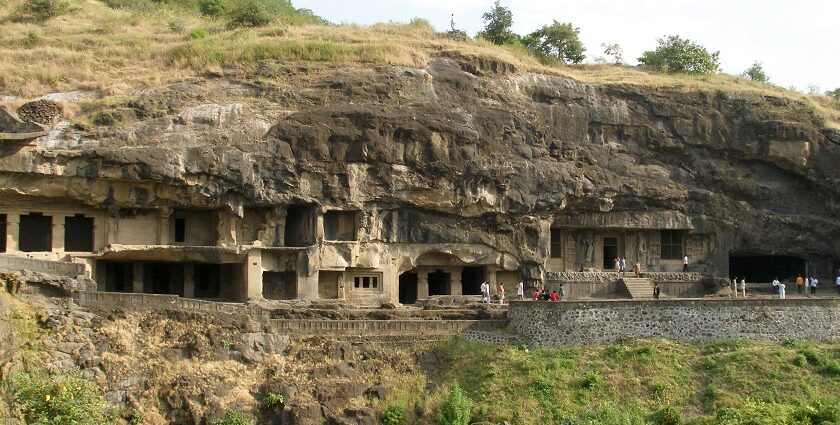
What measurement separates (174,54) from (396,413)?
17768 millimetres

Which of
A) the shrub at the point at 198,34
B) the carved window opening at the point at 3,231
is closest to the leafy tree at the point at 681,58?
the shrub at the point at 198,34

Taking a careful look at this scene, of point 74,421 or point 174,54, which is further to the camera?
point 174,54

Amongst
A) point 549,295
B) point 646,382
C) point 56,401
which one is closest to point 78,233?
point 56,401

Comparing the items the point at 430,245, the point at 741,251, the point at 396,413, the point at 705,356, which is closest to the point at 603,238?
the point at 741,251

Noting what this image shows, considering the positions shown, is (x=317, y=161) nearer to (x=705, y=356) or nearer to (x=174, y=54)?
(x=174, y=54)

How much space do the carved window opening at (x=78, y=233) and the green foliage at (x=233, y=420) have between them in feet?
36.8

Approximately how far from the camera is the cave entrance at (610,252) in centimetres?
3869

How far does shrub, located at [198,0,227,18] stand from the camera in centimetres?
5603

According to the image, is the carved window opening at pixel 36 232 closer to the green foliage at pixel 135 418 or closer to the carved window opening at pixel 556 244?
the green foliage at pixel 135 418

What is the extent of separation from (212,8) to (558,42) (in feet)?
65.6

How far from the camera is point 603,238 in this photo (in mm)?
38531

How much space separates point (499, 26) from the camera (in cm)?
5253

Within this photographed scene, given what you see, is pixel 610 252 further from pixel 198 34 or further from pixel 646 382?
pixel 198 34

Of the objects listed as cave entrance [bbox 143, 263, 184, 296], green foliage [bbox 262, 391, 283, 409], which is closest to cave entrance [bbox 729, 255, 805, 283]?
cave entrance [bbox 143, 263, 184, 296]
